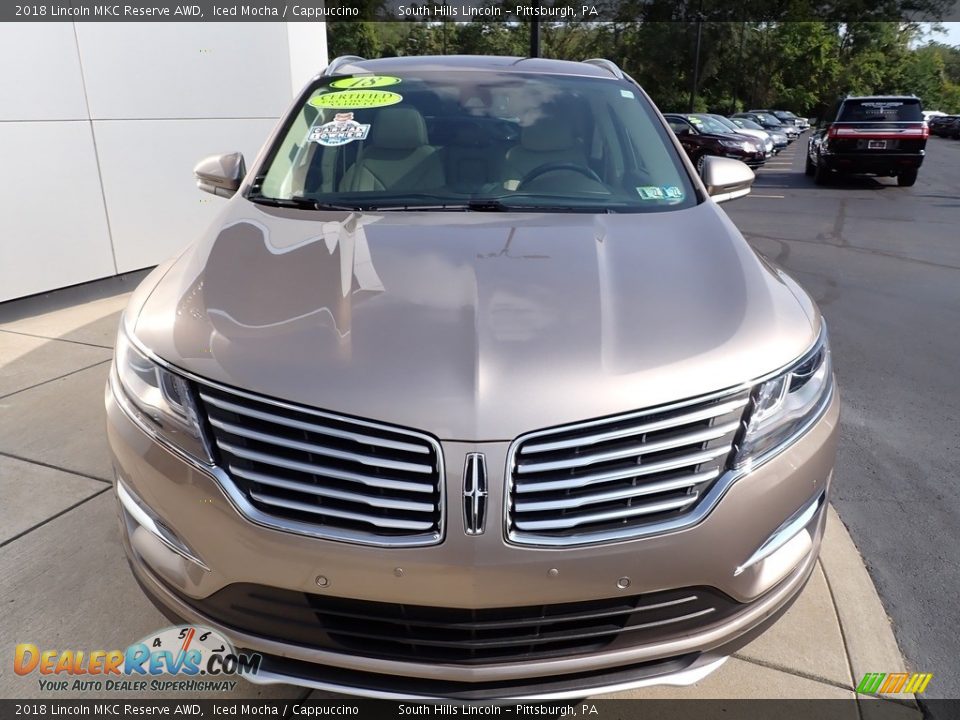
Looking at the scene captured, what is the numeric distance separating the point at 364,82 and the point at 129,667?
244cm

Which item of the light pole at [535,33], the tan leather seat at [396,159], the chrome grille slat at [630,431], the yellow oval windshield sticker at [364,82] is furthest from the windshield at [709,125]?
the chrome grille slat at [630,431]

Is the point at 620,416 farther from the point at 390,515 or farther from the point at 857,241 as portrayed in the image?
the point at 857,241

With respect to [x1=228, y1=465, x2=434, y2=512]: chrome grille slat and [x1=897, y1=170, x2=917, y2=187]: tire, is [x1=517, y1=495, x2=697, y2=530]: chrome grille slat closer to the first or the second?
[x1=228, y1=465, x2=434, y2=512]: chrome grille slat

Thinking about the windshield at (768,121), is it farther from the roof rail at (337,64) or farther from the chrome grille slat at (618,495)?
the chrome grille slat at (618,495)

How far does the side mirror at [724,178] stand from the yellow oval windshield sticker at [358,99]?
1388 millimetres

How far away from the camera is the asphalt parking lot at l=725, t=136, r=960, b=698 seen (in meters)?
2.59

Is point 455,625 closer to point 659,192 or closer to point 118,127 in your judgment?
point 659,192

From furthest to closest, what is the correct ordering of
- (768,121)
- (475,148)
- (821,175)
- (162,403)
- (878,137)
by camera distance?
(768,121)
(821,175)
(878,137)
(475,148)
(162,403)

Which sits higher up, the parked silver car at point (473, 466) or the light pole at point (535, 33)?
the light pole at point (535, 33)

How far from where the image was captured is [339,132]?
3010 mm

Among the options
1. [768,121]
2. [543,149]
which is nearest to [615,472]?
[543,149]

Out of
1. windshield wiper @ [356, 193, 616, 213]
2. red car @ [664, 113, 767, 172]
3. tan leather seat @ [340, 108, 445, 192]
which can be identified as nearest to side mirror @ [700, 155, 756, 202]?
windshield wiper @ [356, 193, 616, 213]

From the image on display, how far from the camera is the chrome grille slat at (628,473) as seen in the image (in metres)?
1.54

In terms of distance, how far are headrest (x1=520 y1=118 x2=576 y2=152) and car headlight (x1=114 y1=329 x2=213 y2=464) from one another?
1.73m
